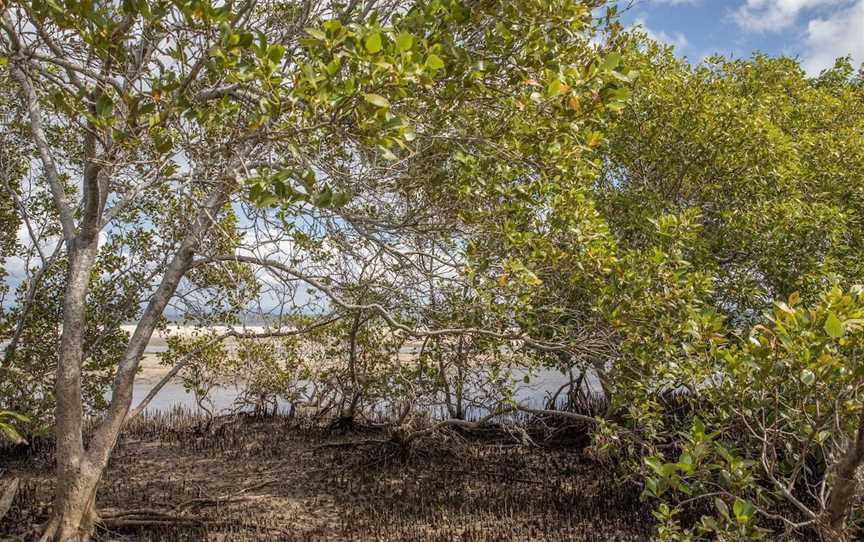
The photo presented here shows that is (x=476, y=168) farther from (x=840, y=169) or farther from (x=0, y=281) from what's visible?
(x=0, y=281)

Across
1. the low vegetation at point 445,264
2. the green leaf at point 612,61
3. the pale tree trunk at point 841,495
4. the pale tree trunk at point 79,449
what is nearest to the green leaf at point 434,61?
the low vegetation at point 445,264

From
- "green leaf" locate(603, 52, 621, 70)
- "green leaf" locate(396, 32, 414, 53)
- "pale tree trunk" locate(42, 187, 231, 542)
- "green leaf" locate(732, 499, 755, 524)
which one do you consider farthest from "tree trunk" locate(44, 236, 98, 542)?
"green leaf" locate(732, 499, 755, 524)

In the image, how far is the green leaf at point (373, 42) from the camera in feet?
6.81

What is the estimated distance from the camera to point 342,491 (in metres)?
6.41

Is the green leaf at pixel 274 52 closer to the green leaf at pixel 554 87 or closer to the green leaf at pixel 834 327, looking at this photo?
the green leaf at pixel 554 87

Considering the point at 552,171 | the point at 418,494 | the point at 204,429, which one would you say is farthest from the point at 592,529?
the point at 204,429

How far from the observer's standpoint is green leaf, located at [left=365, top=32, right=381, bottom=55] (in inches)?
81.7

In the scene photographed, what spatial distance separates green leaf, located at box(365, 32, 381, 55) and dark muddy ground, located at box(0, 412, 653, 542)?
407 cm

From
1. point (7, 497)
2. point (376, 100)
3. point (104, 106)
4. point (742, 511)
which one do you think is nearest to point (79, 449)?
point (7, 497)

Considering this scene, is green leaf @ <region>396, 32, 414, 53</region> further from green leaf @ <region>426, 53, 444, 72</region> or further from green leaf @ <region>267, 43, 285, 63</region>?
green leaf @ <region>267, 43, 285, 63</region>

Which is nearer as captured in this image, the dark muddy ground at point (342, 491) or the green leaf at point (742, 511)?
the green leaf at point (742, 511)

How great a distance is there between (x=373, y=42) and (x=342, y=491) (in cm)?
532

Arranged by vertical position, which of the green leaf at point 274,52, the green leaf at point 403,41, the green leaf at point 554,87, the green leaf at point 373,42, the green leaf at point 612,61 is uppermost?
the green leaf at point 612,61

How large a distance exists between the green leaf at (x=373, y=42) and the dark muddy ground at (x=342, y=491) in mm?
4065
